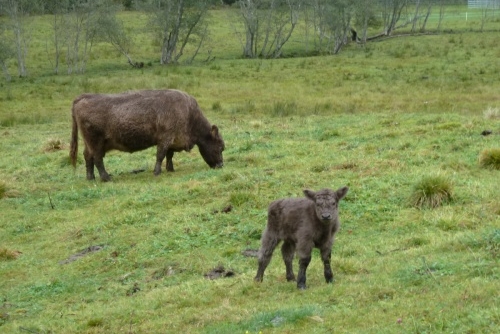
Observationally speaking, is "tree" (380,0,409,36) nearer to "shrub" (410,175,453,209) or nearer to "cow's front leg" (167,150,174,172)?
"cow's front leg" (167,150,174,172)

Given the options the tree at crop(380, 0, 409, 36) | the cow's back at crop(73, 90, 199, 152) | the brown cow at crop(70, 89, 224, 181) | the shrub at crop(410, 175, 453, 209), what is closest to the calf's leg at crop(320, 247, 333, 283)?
the shrub at crop(410, 175, 453, 209)

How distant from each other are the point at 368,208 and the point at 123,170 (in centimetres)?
934

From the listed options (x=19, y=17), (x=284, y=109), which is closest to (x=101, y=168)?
(x=284, y=109)

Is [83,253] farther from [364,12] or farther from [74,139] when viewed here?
[364,12]

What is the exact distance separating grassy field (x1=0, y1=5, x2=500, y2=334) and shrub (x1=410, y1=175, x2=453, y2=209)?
4.6 inches

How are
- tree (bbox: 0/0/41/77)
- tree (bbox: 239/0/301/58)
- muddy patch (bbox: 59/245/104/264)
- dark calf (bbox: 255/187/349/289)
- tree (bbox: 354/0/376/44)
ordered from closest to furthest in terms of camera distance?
dark calf (bbox: 255/187/349/289)
muddy patch (bbox: 59/245/104/264)
tree (bbox: 0/0/41/77)
tree (bbox: 239/0/301/58)
tree (bbox: 354/0/376/44)

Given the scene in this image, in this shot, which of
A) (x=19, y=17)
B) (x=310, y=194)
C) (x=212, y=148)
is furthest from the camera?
(x=19, y=17)

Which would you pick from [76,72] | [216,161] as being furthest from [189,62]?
[216,161]

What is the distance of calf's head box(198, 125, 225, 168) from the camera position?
2052cm

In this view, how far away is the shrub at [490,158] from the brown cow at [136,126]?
7242 mm

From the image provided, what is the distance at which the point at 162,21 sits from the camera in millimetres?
54812

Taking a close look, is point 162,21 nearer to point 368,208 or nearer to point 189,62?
point 189,62

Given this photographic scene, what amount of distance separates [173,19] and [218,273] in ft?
150

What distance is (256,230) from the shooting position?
13562 mm
